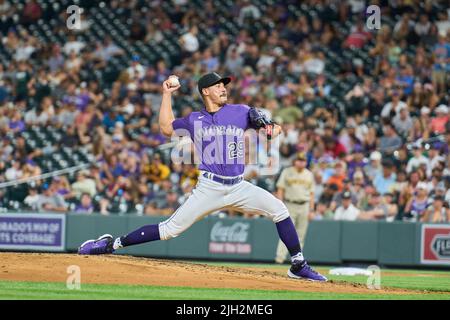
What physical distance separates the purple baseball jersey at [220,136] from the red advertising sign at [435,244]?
291 inches

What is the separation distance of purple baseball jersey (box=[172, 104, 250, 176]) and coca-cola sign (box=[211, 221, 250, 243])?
314 inches

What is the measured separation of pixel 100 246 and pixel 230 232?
7.61 m

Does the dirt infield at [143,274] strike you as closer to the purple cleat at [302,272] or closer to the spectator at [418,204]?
the purple cleat at [302,272]

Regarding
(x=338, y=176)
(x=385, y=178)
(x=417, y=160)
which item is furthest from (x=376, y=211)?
(x=417, y=160)

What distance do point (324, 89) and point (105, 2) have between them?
25.7 ft

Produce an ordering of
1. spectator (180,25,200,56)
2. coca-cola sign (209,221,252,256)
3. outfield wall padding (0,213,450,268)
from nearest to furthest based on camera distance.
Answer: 1. outfield wall padding (0,213,450,268)
2. coca-cola sign (209,221,252,256)
3. spectator (180,25,200,56)

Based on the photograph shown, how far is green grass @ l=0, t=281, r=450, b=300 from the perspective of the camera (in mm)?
8336

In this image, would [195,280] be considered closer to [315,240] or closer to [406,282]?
[406,282]

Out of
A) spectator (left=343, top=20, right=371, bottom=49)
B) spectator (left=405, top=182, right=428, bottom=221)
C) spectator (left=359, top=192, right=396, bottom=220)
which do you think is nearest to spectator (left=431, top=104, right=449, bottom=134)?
spectator (left=405, top=182, right=428, bottom=221)

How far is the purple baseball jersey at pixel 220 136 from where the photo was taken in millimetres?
9352

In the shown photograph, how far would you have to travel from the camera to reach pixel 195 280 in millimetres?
9625

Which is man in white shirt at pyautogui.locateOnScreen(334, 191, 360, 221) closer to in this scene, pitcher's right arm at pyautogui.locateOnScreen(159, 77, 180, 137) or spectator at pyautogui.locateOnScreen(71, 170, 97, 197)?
spectator at pyautogui.locateOnScreen(71, 170, 97, 197)

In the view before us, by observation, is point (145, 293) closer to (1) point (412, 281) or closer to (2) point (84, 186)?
(1) point (412, 281)
